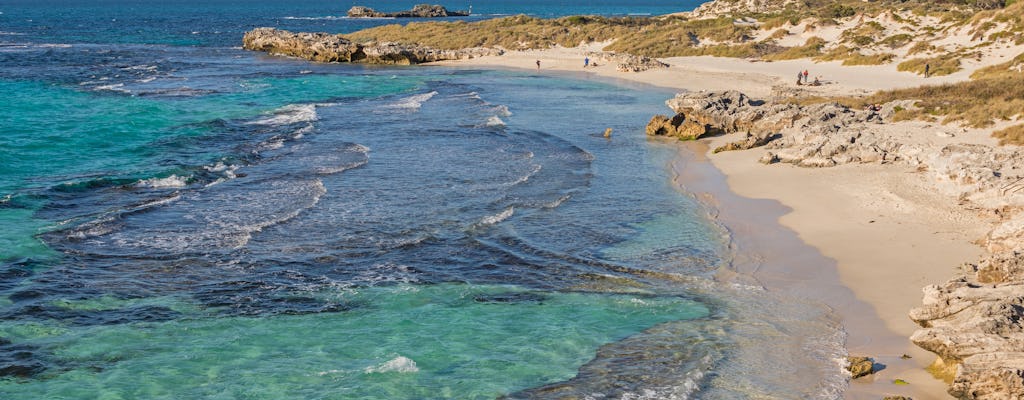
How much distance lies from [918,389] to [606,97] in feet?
127

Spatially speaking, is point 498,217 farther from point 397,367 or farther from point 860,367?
point 860,367

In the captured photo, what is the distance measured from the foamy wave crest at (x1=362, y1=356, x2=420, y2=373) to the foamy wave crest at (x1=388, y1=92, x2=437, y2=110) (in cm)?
3254

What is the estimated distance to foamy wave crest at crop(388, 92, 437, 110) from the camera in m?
46.2

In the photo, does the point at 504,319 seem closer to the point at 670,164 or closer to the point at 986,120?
the point at 670,164

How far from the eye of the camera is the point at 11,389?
12953mm

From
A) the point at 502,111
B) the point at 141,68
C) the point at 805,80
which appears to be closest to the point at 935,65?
the point at 805,80

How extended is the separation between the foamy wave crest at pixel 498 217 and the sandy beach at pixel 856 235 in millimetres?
5779

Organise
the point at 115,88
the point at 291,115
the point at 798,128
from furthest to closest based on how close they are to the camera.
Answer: the point at 115,88
the point at 291,115
the point at 798,128

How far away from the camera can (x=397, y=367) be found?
1373cm

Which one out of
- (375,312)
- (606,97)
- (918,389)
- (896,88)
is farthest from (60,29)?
(918,389)

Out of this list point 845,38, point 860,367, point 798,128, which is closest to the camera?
point 860,367

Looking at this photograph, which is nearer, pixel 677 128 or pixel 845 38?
pixel 677 128

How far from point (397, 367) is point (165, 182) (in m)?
16.7

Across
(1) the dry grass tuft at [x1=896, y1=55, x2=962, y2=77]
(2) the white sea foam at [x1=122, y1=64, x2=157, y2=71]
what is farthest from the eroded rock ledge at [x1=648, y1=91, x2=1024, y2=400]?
(2) the white sea foam at [x1=122, y1=64, x2=157, y2=71]
